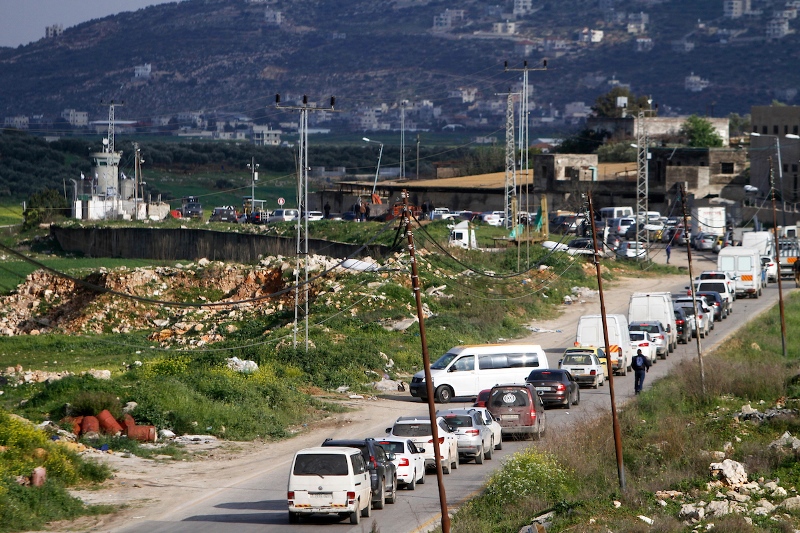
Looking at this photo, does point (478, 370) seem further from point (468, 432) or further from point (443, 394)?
point (468, 432)

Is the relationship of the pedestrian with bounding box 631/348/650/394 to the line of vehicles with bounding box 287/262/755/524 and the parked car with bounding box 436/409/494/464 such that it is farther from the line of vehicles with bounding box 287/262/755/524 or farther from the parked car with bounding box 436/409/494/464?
the parked car with bounding box 436/409/494/464

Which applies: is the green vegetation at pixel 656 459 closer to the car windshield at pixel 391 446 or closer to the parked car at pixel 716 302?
the car windshield at pixel 391 446

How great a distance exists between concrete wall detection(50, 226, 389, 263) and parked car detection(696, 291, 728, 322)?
16.3 m

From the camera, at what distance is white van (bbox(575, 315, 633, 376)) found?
133ft

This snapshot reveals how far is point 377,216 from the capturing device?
298 ft

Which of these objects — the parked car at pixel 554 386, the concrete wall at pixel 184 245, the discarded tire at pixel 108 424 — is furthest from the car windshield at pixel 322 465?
the concrete wall at pixel 184 245

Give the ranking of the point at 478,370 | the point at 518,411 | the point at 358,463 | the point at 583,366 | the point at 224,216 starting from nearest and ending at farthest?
the point at 358,463, the point at 518,411, the point at 478,370, the point at 583,366, the point at 224,216

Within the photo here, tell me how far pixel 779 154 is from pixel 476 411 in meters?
62.2

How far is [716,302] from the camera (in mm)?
53719

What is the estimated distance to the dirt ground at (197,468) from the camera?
23.4 m

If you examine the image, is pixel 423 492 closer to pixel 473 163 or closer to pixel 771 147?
pixel 771 147

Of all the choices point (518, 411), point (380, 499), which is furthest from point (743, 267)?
point (380, 499)

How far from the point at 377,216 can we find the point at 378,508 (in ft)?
225

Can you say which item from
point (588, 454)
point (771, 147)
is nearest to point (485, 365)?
point (588, 454)
